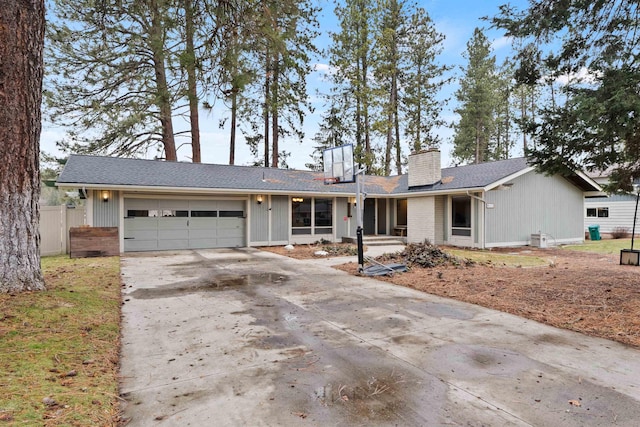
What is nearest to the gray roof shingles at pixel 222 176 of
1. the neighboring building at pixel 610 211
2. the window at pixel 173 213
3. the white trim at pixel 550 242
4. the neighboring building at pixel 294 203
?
the neighboring building at pixel 294 203

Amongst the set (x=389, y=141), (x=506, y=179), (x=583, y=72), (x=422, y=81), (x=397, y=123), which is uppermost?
(x=422, y=81)

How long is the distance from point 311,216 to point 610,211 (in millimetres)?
17061

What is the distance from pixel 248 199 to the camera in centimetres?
1412

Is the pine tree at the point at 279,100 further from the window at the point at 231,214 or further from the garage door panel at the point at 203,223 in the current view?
the garage door panel at the point at 203,223

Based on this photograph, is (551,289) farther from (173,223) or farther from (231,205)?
(173,223)

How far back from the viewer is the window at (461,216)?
13.8 meters

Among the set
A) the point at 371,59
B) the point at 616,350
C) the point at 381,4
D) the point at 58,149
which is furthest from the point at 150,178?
the point at 381,4

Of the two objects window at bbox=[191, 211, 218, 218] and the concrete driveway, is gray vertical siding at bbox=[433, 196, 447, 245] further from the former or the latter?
the concrete driveway

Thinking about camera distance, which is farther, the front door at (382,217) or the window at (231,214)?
the front door at (382,217)

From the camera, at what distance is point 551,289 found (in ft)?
20.7

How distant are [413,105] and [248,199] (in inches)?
609

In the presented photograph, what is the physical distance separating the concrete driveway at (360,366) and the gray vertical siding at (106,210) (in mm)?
7262

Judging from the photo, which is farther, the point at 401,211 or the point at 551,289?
the point at 401,211

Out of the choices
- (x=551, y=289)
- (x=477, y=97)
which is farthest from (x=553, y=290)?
(x=477, y=97)
